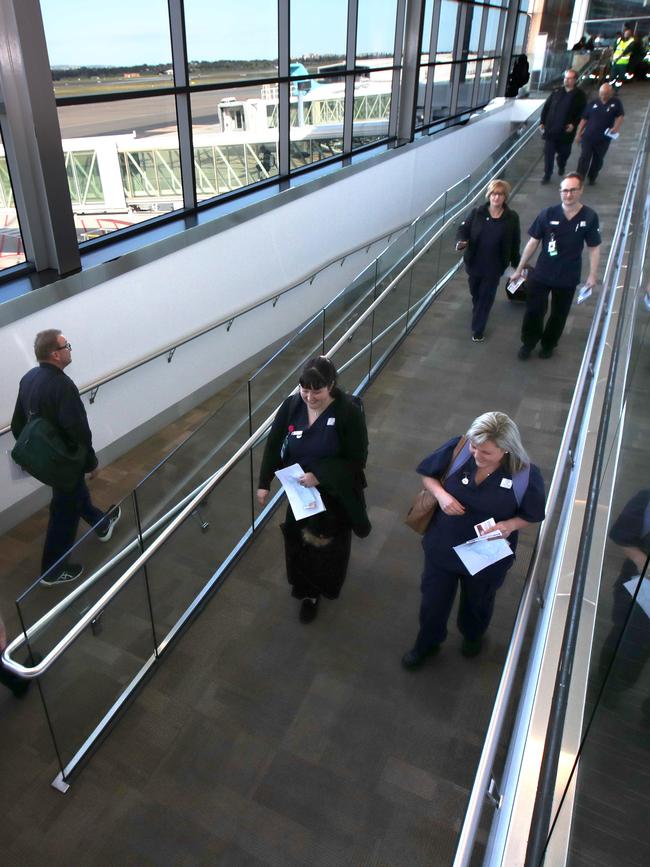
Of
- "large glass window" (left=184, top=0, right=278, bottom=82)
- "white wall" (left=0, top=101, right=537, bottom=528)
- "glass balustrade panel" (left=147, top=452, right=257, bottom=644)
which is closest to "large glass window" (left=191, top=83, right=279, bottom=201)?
"large glass window" (left=184, top=0, right=278, bottom=82)

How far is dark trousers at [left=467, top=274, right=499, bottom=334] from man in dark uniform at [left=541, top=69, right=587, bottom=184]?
469 cm

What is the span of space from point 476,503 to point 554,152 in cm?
932

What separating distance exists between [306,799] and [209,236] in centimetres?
587

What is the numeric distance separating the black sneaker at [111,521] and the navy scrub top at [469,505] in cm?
145

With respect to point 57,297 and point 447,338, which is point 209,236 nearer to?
point 57,297

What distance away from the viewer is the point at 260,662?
3.35 m

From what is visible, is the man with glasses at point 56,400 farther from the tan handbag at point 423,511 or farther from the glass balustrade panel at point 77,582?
the tan handbag at point 423,511

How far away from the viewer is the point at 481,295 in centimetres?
591

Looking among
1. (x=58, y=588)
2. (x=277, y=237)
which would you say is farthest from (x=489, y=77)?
(x=58, y=588)

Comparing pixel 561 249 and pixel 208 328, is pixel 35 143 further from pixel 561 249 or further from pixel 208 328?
pixel 561 249

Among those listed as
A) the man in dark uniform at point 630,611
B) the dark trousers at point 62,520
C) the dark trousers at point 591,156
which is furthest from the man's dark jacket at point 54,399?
the dark trousers at point 591,156

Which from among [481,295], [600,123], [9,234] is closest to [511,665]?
[481,295]

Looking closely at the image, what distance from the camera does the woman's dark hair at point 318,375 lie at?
278 cm

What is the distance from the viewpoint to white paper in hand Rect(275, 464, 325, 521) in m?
3.07
